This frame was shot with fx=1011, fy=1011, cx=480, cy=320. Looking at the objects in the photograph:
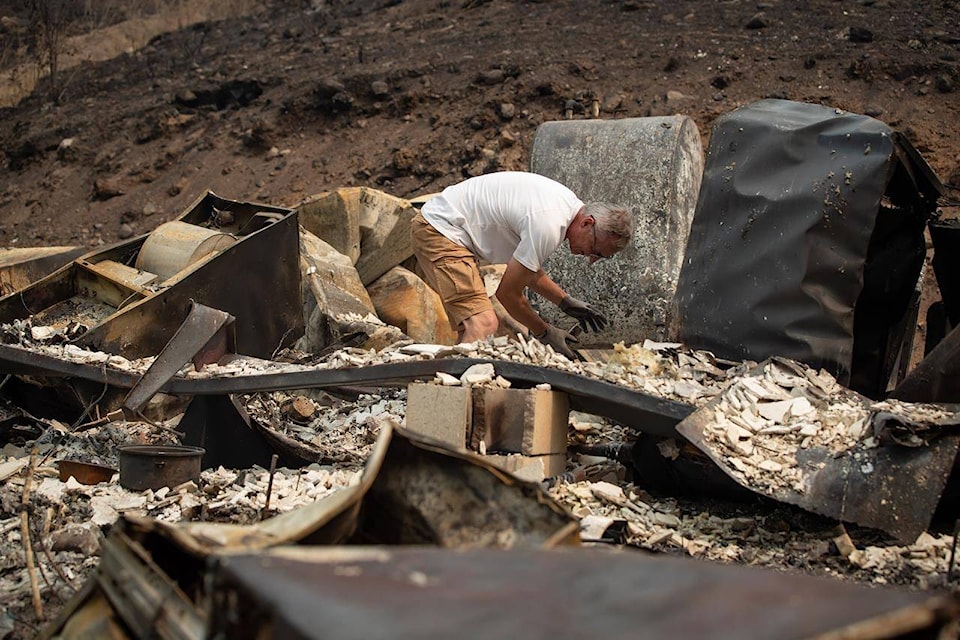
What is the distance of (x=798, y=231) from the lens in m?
4.43

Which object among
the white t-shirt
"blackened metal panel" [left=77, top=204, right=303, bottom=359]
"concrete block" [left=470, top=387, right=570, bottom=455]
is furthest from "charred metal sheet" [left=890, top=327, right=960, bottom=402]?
"blackened metal panel" [left=77, top=204, right=303, bottom=359]

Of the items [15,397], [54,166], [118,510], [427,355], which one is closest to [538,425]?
[427,355]

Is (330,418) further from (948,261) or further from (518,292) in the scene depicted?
(948,261)

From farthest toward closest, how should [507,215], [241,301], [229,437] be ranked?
[241,301] < [507,215] < [229,437]

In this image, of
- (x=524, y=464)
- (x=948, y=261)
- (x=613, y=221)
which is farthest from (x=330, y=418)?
(x=948, y=261)

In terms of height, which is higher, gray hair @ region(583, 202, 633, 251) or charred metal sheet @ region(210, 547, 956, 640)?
charred metal sheet @ region(210, 547, 956, 640)

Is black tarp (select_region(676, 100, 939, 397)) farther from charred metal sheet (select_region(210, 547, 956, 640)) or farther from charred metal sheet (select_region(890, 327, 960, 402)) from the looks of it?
charred metal sheet (select_region(210, 547, 956, 640))

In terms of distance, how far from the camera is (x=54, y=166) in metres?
12.6

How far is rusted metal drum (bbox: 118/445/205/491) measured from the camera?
14.0ft

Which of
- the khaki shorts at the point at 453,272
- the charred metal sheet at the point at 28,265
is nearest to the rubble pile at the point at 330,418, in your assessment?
the khaki shorts at the point at 453,272

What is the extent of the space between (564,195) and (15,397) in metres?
3.42

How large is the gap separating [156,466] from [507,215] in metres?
2.16

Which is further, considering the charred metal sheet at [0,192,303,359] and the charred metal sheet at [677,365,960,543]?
the charred metal sheet at [0,192,303,359]

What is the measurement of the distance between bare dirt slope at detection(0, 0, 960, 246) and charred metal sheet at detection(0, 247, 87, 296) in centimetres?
323
